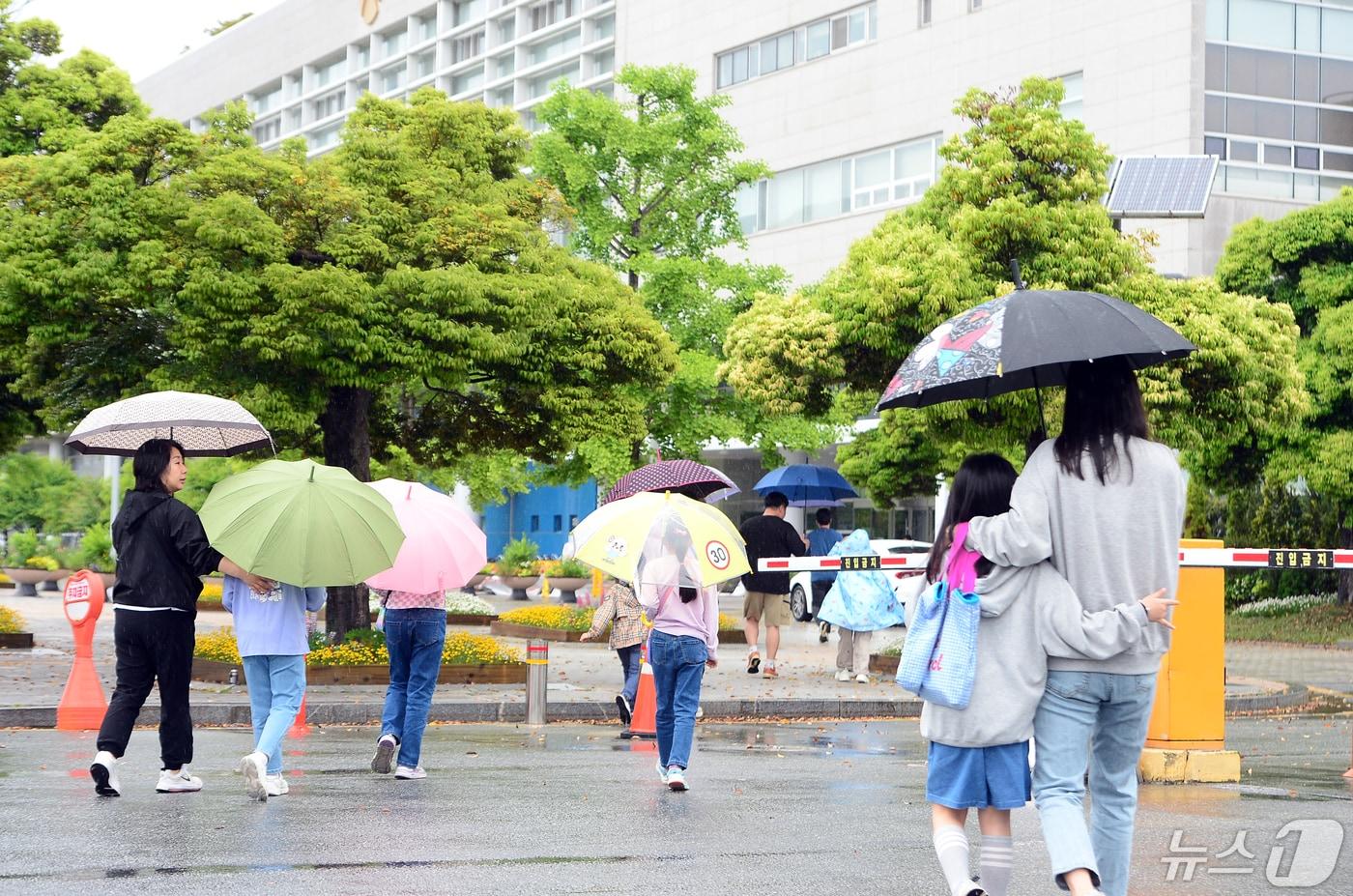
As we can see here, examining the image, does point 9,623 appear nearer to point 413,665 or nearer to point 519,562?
point 413,665

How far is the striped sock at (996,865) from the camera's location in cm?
550

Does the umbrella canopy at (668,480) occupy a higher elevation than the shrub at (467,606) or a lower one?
higher

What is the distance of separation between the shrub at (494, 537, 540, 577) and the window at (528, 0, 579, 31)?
3026cm

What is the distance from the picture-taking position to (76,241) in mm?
16109

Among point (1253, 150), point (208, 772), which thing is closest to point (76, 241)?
point (208, 772)

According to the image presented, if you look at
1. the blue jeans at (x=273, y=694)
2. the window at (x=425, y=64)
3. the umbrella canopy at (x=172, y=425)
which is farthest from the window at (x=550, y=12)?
the blue jeans at (x=273, y=694)

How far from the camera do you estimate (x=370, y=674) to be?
638 inches

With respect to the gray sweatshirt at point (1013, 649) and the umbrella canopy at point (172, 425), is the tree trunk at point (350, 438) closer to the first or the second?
the umbrella canopy at point (172, 425)

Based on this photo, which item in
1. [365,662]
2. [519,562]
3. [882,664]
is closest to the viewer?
[365,662]

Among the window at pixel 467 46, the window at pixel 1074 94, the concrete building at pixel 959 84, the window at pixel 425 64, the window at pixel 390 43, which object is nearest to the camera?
the concrete building at pixel 959 84

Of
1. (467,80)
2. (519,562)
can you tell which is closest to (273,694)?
(519,562)

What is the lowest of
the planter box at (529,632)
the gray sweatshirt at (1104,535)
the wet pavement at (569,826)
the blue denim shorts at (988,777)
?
the planter box at (529,632)

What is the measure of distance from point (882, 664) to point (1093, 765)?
1391cm

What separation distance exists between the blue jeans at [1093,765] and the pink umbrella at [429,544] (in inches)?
184
